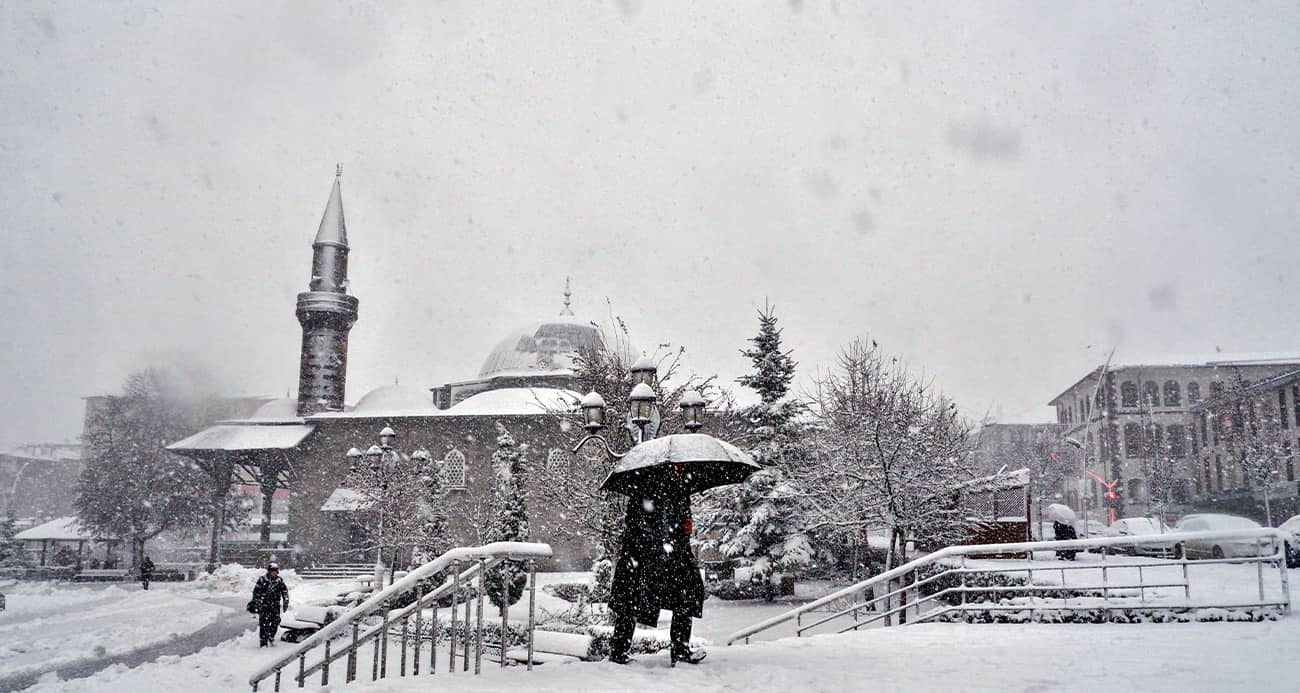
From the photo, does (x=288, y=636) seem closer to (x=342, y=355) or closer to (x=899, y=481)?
(x=899, y=481)

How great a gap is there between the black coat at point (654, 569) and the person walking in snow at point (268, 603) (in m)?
10.9

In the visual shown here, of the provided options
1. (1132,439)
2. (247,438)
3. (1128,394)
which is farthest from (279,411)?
(1128,394)

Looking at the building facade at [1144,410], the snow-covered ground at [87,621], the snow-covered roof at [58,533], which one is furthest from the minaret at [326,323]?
the building facade at [1144,410]

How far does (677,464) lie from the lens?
6.99 metres

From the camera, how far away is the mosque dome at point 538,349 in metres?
42.3

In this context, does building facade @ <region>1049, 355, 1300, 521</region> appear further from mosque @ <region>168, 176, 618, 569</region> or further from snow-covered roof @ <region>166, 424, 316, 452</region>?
snow-covered roof @ <region>166, 424, 316, 452</region>

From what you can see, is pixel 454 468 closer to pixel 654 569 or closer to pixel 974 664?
pixel 654 569

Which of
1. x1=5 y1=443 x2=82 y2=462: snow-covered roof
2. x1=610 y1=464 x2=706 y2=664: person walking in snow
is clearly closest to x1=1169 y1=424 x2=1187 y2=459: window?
x1=610 y1=464 x2=706 y2=664: person walking in snow

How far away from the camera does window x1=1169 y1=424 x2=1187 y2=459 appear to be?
52.8 m

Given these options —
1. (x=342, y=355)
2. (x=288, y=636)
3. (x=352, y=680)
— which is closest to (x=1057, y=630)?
(x=352, y=680)

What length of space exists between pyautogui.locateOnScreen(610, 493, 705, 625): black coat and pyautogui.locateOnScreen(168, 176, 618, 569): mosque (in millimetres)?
26084

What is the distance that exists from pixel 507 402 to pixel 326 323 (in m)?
10.8

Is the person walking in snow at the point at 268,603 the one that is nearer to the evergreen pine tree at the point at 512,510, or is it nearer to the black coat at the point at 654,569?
the evergreen pine tree at the point at 512,510

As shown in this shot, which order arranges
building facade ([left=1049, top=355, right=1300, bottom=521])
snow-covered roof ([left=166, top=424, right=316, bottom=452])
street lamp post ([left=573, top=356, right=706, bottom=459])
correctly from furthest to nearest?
building facade ([left=1049, top=355, right=1300, bottom=521]) → snow-covered roof ([left=166, top=424, right=316, bottom=452]) → street lamp post ([left=573, top=356, right=706, bottom=459])
